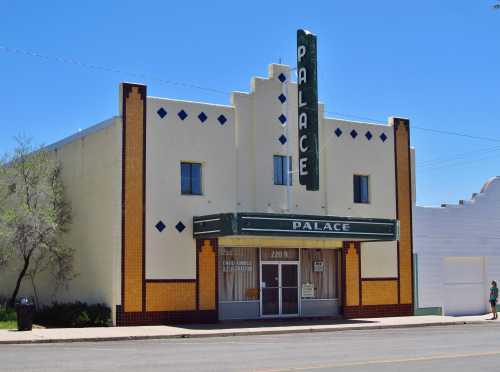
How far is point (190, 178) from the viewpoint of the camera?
28.8 m

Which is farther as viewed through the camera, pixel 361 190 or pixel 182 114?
pixel 361 190

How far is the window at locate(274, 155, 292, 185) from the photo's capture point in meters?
30.5

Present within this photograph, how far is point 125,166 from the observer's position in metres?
27.2

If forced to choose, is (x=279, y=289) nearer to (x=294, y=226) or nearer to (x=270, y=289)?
(x=270, y=289)

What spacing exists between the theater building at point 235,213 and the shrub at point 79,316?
46 centimetres

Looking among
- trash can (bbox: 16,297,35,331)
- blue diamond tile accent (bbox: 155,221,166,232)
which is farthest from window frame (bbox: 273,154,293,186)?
trash can (bbox: 16,297,35,331)

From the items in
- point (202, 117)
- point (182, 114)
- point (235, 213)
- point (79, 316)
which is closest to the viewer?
point (235, 213)

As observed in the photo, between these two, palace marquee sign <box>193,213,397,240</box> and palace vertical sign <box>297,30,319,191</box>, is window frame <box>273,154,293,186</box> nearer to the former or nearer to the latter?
palace vertical sign <box>297,30,319,191</box>

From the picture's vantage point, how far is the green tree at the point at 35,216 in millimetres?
29094

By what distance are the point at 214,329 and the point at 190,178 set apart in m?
5.79

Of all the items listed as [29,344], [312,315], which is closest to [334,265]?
[312,315]

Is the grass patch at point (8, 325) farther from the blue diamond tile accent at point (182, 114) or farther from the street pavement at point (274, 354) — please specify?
the blue diamond tile accent at point (182, 114)

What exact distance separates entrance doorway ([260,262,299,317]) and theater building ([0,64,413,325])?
42 mm

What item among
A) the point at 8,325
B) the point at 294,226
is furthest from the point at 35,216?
the point at 294,226
